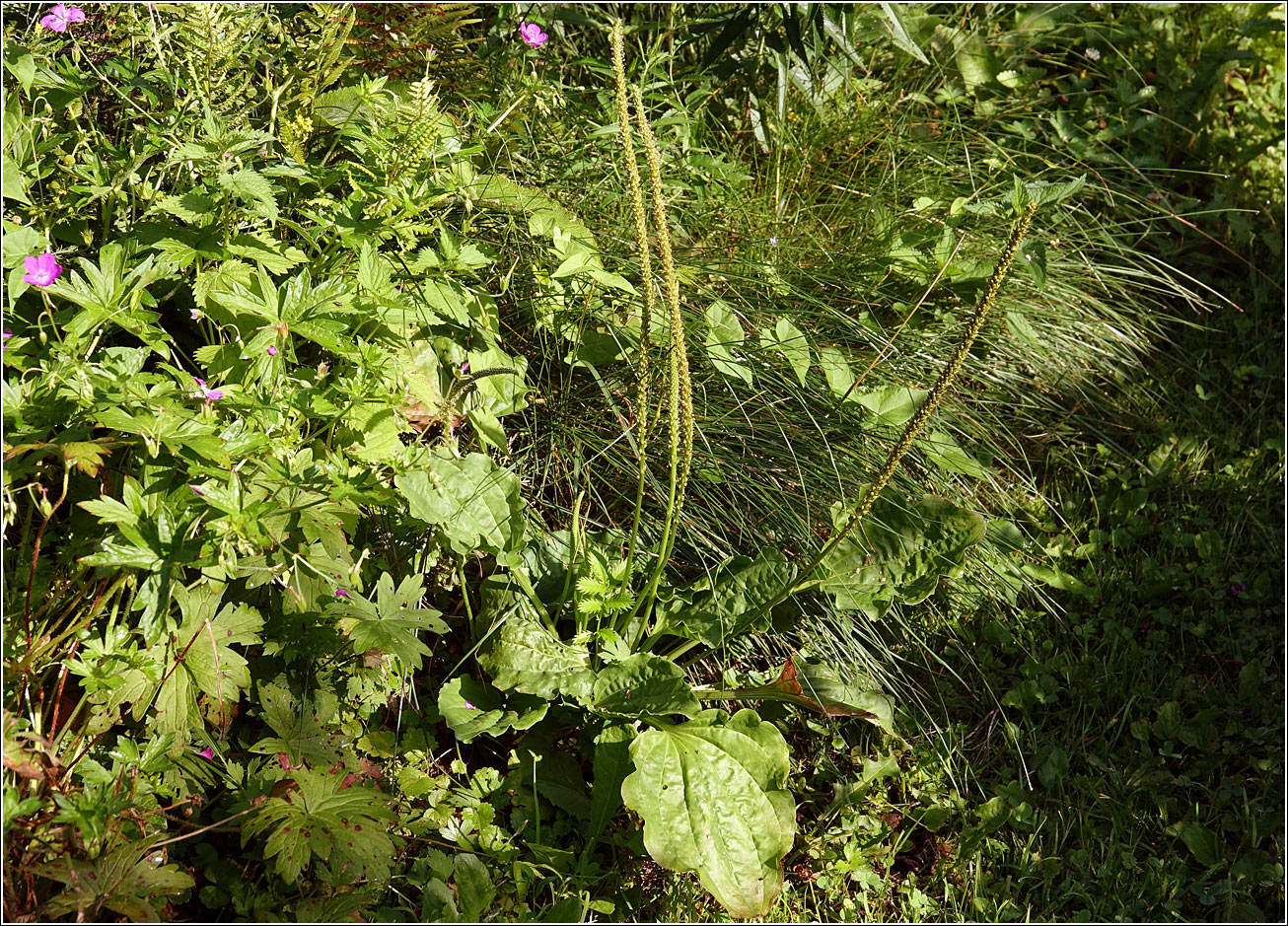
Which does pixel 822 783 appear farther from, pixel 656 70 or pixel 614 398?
pixel 656 70

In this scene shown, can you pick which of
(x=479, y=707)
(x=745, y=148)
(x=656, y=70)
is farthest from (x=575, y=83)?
(x=479, y=707)

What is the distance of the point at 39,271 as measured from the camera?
5.15 feet

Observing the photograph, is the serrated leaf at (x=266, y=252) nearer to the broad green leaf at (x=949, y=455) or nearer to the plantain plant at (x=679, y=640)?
the plantain plant at (x=679, y=640)

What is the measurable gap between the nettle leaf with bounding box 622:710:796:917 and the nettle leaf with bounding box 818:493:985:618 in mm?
340

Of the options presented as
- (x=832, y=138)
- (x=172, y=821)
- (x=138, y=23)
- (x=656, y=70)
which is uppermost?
(x=138, y=23)

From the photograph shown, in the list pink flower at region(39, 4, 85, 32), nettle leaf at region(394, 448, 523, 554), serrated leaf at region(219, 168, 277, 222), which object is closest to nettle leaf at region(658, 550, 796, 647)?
nettle leaf at region(394, 448, 523, 554)

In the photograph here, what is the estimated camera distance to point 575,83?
3021mm

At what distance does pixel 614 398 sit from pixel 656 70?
1044 millimetres

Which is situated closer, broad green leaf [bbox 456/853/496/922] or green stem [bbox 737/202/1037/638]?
green stem [bbox 737/202/1037/638]

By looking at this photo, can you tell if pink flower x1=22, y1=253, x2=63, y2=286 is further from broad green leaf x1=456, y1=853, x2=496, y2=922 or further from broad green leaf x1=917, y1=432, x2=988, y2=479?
broad green leaf x1=917, y1=432, x2=988, y2=479

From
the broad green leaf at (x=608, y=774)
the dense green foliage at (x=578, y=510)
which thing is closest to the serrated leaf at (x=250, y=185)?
the dense green foliage at (x=578, y=510)

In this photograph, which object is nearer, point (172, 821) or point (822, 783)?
point (172, 821)

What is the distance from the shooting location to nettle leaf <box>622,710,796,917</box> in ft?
5.63

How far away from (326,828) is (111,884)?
30 centimetres
